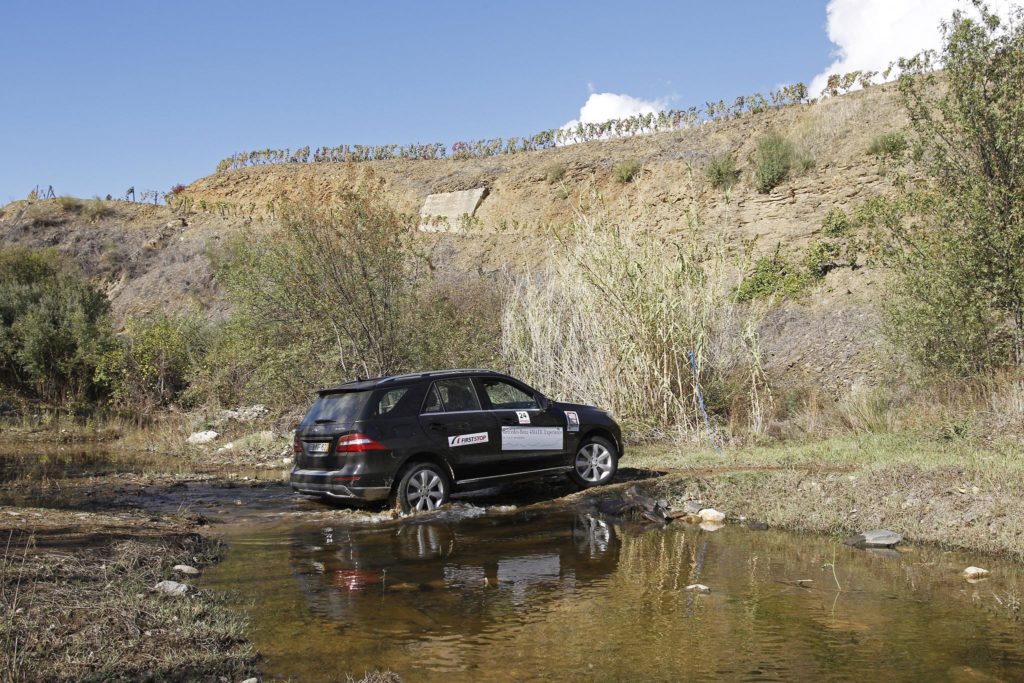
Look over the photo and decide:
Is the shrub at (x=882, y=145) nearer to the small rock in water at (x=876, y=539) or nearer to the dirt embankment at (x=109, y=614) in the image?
the small rock in water at (x=876, y=539)

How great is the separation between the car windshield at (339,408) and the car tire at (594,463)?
3.29 meters

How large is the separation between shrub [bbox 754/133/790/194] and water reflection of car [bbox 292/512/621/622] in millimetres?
23803

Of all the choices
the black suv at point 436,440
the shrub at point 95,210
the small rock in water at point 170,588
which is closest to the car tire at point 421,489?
the black suv at point 436,440

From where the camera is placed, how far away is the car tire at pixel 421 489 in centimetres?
1017

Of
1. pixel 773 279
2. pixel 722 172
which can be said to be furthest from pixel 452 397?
pixel 722 172

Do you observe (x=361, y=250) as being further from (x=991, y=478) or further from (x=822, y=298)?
(x=822, y=298)

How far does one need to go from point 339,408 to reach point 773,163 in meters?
25.2

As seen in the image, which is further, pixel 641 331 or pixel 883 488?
pixel 641 331

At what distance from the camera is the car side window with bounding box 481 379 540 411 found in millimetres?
11352

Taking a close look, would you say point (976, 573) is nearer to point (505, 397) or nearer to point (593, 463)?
point (593, 463)

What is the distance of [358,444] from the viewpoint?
9.88m

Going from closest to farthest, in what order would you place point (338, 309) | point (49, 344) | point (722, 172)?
point (338, 309)
point (49, 344)
point (722, 172)

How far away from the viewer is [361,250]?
17.9 meters

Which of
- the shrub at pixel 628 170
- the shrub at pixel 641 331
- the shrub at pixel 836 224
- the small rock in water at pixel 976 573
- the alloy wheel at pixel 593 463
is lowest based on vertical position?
the small rock in water at pixel 976 573
